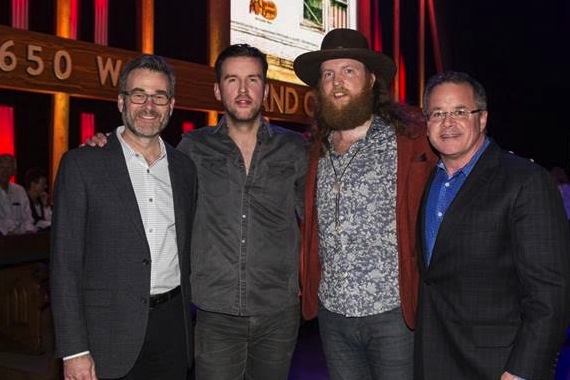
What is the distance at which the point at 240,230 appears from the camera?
280cm

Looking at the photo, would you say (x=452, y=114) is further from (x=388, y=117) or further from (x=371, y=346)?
(x=371, y=346)

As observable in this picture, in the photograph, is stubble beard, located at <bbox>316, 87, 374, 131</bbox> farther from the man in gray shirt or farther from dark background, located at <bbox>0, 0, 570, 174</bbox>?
dark background, located at <bbox>0, 0, 570, 174</bbox>

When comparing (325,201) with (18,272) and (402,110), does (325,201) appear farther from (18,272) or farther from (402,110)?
(18,272)

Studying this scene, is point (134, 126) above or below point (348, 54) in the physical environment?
below

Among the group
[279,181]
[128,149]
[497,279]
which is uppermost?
[128,149]

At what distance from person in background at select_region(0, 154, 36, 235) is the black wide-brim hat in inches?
164

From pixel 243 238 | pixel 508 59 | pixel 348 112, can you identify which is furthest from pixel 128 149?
pixel 508 59

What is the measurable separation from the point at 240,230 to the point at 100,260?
2.27 ft

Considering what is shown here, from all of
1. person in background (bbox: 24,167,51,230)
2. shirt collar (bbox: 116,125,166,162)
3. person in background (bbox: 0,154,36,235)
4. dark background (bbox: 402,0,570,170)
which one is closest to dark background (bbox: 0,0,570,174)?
dark background (bbox: 402,0,570,170)

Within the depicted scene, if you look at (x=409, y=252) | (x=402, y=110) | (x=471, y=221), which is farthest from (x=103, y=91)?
(x=471, y=221)

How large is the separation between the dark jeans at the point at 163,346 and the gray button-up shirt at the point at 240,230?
288 mm

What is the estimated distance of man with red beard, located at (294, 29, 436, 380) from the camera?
258cm

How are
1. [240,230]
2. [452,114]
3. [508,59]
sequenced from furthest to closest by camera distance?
[508,59]
[240,230]
[452,114]

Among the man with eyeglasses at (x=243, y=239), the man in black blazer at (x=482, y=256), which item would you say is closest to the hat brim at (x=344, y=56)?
the man with eyeglasses at (x=243, y=239)
